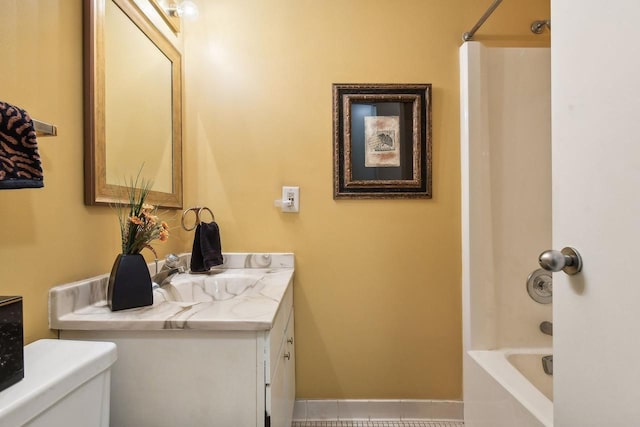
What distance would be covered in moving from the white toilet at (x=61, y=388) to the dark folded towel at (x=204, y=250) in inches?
27.3

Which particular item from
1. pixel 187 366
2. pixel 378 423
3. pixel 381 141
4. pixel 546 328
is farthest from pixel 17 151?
pixel 546 328

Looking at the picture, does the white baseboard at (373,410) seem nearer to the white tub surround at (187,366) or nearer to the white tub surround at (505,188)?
the white tub surround at (505,188)

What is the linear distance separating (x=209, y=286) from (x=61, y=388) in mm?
782

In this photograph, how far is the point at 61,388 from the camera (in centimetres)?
56

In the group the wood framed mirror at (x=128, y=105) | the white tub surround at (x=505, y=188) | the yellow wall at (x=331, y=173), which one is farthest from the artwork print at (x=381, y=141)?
the wood framed mirror at (x=128, y=105)

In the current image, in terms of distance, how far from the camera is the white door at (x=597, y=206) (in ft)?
1.73

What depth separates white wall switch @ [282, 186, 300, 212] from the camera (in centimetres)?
156

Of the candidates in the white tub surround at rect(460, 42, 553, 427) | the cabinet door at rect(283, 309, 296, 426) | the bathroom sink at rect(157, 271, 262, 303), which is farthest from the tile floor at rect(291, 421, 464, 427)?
the bathroom sink at rect(157, 271, 262, 303)

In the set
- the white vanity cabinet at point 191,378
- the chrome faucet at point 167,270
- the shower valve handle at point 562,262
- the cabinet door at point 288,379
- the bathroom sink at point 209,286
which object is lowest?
the cabinet door at point 288,379

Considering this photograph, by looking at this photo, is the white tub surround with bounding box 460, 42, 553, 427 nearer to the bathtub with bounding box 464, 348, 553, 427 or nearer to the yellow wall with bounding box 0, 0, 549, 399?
the bathtub with bounding box 464, 348, 553, 427

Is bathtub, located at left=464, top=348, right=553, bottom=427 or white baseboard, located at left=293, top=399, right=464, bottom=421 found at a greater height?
bathtub, located at left=464, top=348, right=553, bottom=427

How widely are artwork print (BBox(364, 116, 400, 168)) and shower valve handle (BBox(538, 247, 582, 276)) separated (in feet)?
3.30

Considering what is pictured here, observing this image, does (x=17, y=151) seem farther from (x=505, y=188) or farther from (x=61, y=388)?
(x=505, y=188)

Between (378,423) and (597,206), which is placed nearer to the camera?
(597,206)
